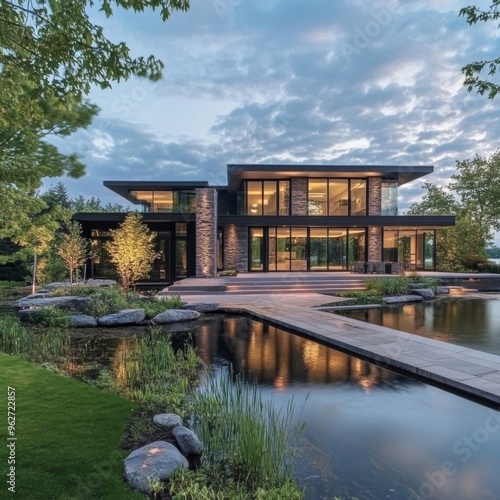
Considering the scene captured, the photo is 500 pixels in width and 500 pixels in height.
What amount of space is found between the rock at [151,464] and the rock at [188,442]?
0.55 feet

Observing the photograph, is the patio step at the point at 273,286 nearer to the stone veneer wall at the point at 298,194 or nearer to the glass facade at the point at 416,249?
the stone veneer wall at the point at 298,194

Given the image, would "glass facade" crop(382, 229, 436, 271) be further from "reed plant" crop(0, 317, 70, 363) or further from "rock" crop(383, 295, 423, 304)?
"reed plant" crop(0, 317, 70, 363)

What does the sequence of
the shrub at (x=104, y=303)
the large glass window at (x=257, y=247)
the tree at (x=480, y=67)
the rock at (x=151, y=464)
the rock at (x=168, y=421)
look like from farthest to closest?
1. the large glass window at (x=257, y=247)
2. the shrub at (x=104, y=303)
3. the tree at (x=480, y=67)
4. the rock at (x=168, y=421)
5. the rock at (x=151, y=464)

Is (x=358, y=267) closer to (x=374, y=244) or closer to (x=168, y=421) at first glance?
(x=374, y=244)

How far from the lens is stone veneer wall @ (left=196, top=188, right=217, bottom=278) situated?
20.0 m

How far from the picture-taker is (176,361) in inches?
258

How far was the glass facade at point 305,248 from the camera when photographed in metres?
23.0

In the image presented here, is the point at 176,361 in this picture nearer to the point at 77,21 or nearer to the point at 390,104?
the point at 77,21

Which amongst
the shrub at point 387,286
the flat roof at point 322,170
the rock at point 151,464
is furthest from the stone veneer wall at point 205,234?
the rock at point 151,464

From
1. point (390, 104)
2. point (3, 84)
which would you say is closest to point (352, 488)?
point (3, 84)

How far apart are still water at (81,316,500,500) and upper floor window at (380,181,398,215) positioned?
678 inches

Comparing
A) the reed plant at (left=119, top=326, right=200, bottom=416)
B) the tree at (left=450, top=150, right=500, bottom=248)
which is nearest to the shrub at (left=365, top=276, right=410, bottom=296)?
the reed plant at (left=119, top=326, right=200, bottom=416)

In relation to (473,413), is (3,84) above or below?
above

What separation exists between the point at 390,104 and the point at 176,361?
52.9 feet
